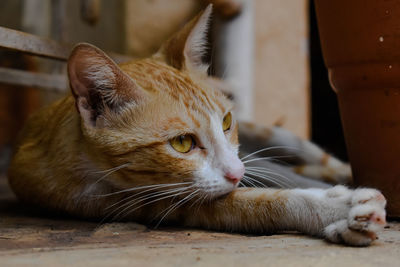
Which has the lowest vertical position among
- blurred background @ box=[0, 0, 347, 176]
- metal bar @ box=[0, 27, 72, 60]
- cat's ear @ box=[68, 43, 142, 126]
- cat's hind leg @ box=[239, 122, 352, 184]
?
cat's hind leg @ box=[239, 122, 352, 184]

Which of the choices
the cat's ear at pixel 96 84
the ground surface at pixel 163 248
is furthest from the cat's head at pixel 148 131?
the ground surface at pixel 163 248

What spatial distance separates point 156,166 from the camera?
54.6 inches

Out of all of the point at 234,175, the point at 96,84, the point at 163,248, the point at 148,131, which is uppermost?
Answer: the point at 96,84

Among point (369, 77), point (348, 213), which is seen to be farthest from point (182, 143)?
point (369, 77)

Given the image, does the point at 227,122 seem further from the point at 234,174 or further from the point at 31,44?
the point at 31,44

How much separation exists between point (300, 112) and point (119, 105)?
8.01 feet

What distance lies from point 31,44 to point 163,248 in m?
1.00

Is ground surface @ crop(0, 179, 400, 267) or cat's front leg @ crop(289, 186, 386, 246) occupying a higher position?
cat's front leg @ crop(289, 186, 386, 246)

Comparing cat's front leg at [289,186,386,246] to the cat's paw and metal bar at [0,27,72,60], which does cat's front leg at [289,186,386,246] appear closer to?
the cat's paw

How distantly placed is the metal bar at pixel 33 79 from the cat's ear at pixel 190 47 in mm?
756

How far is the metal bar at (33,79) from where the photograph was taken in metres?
2.23

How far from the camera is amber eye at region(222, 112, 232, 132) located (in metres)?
1.59

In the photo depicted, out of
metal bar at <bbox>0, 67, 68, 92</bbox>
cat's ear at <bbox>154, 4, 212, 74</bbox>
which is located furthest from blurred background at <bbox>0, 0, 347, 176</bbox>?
cat's ear at <bbox>154, 4, 212, 74</bbox>

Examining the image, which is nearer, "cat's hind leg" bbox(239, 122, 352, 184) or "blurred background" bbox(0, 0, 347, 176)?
"cat's hind leg" bbox(239, 122, 352, 184)
